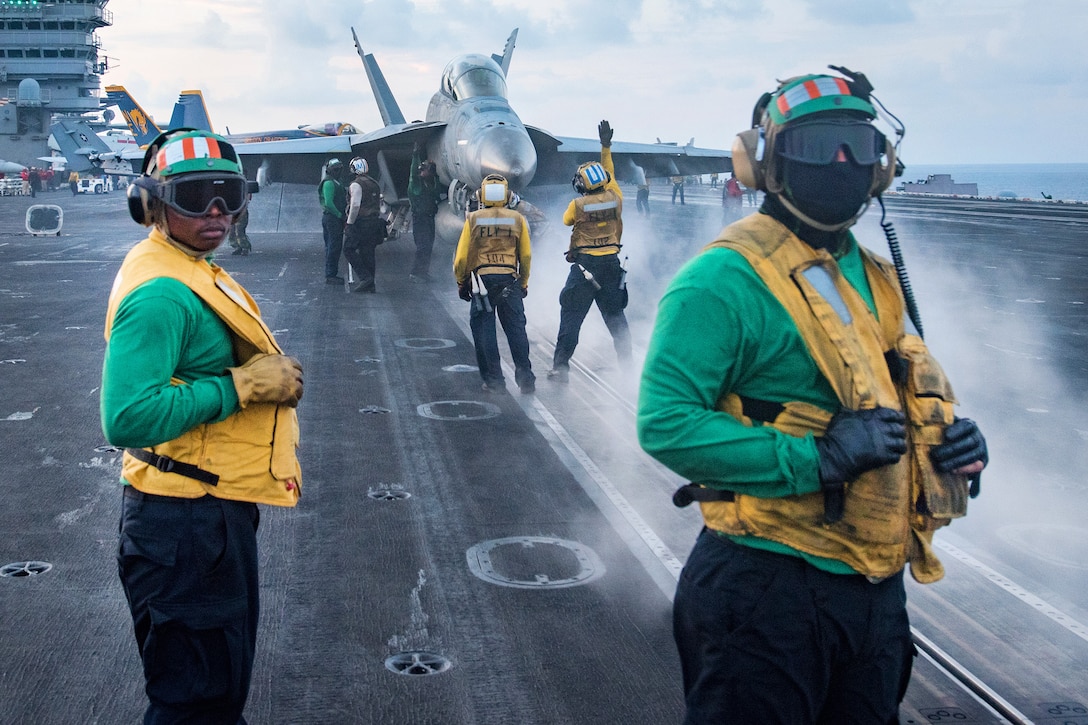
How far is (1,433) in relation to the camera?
8469mm


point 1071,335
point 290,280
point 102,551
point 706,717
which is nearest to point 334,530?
point 102,551

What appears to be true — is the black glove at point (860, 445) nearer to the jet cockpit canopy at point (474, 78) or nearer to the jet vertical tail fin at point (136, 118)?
the jet cockpit canopy at point (474, 78)

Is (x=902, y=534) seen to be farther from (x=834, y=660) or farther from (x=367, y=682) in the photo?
(x=367, y=682)

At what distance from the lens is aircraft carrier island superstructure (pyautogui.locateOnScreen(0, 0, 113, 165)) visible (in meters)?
81.8

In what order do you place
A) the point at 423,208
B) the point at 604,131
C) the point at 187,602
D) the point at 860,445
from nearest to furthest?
1. the point at 860,445
2. the point at 187,602
3. the point at 604,131
4. the point at 423,208

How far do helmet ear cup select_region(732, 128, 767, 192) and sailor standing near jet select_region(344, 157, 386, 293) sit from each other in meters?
13.9

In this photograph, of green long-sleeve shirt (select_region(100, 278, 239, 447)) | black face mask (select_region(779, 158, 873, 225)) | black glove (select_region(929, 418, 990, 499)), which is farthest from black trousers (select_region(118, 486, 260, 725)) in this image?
black glove (select_region(929, 418, 990, 499))

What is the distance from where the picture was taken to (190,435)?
297 centimetres

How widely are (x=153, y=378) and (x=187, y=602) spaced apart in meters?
0.65

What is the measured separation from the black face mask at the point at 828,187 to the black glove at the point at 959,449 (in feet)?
1.86

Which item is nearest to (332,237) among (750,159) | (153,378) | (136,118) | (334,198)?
(334,198)

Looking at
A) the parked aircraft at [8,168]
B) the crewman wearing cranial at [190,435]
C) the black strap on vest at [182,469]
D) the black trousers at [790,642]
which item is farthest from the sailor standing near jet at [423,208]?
the parked aircraft at [8,168]

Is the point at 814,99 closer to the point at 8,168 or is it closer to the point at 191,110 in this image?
the point at 191,110

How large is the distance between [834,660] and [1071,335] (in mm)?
12540
